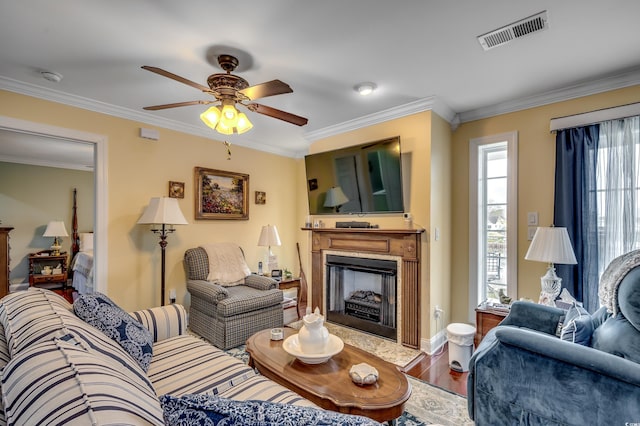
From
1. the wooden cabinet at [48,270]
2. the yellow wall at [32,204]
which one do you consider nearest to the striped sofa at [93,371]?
the wooden cabinet at [48,270]

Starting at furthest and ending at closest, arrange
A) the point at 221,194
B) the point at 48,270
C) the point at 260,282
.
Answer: the point at 48,270 → the point at 221,194 → the point at 260,282

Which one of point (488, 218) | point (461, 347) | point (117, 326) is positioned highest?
point (488, 218)

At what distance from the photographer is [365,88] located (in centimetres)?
264

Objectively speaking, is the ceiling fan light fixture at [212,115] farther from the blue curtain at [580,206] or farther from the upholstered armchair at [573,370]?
the blue curtain at [580,206]

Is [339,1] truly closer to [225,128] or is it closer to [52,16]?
[225,128]

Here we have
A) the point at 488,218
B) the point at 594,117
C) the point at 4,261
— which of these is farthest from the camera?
the point at 4,261

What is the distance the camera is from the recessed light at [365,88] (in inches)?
102

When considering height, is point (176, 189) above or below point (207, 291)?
above

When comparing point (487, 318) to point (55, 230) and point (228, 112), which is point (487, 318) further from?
point (55, 230)

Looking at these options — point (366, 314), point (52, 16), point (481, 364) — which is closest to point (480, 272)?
point (366, 314)

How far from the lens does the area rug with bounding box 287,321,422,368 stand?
2809mm

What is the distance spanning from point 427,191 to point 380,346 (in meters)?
1.66

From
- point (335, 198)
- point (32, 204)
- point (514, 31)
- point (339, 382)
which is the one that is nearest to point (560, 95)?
point (514, 31)

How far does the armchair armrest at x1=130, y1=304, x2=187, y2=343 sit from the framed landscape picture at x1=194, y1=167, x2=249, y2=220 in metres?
1.81
